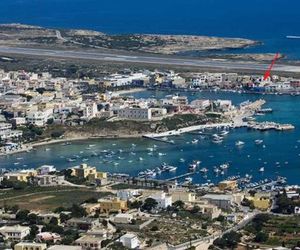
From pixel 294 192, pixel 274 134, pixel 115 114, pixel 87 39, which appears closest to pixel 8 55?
pixel 87 39

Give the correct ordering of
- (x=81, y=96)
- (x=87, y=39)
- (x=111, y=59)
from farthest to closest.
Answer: (x=87, y=39), (x=111, y=59), (x=81, y=96)

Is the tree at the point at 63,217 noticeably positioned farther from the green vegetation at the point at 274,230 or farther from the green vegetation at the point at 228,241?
the green vegetation at the point at 274,230

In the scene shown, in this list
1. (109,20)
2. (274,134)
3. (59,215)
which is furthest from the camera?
(109,20)

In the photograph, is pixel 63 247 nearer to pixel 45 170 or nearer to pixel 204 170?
pixel 45 170

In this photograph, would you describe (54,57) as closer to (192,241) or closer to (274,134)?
(274,134)

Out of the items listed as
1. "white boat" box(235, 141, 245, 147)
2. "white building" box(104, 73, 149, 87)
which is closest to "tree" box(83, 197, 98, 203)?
"white boat" box(235, 141, 245, 147)

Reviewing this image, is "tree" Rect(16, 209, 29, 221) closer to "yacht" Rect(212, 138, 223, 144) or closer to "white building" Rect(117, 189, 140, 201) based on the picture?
"white building" Rect(117, 189, 140, 201)

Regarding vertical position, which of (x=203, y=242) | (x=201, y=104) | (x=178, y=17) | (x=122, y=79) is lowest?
(x=203, y=242)

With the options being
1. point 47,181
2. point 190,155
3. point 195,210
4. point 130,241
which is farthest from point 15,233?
point 190,155
